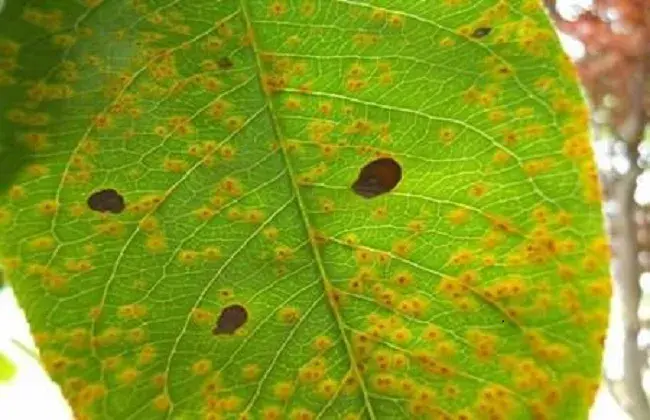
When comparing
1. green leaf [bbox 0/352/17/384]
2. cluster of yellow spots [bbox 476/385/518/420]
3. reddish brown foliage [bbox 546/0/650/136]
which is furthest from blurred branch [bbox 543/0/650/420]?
cluster of yellow spots [bbox 476/385/518/420]

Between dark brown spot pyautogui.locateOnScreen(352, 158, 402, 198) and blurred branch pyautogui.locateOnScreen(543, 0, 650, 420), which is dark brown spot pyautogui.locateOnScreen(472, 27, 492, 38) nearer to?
dark brown spot pyautogui.locateOnScreen(352, 158, 402, 198)

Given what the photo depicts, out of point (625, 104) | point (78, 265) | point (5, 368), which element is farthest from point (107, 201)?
point (625, 104)

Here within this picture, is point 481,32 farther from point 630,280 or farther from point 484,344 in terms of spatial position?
point 630,280

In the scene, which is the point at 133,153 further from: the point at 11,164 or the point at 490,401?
the point at 490,401

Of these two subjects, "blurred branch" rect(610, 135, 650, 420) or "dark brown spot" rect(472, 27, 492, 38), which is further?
"blurred branch" rect(610, 135, 650, 420)

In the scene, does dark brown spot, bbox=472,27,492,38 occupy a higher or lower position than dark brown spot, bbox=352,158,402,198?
higher

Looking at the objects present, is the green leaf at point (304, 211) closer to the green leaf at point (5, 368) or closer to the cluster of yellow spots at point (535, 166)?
the cluster of yellow spots at point (535, 166)
